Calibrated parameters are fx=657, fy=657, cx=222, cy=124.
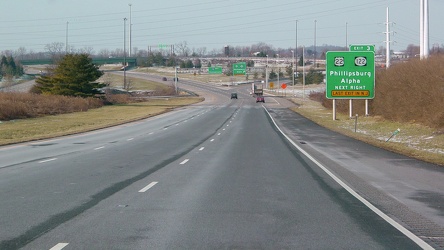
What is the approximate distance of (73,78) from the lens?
89.4m

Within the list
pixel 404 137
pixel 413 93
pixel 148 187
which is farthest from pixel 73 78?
pixel 148 187

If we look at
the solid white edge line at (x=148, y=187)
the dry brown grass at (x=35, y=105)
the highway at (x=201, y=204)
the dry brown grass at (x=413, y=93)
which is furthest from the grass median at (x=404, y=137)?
the dry brown grass at (x=35, y=105)

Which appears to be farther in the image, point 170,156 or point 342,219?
point 170,156

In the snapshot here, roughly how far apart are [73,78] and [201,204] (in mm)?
80185

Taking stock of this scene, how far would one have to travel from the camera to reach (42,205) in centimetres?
1189

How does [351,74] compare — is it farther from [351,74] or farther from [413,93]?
[413,93]

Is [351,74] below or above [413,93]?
above

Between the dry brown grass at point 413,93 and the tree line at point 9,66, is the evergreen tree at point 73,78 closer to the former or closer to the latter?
the tree line at point 9,66

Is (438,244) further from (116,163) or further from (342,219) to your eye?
(116,163)

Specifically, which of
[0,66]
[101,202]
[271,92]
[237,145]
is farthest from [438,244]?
[0,66]

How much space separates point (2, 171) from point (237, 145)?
45.1 ft

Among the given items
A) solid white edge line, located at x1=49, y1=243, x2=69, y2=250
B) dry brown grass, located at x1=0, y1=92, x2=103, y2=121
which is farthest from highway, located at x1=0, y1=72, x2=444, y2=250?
dry brown grass, located at x1=0, y1=92, x2=103, y2=121

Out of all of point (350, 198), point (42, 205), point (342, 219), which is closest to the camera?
point (342, 219)

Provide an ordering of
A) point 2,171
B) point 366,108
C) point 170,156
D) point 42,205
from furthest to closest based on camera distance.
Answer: point 366,108, point 170,156, point 2,171, point 42,205
